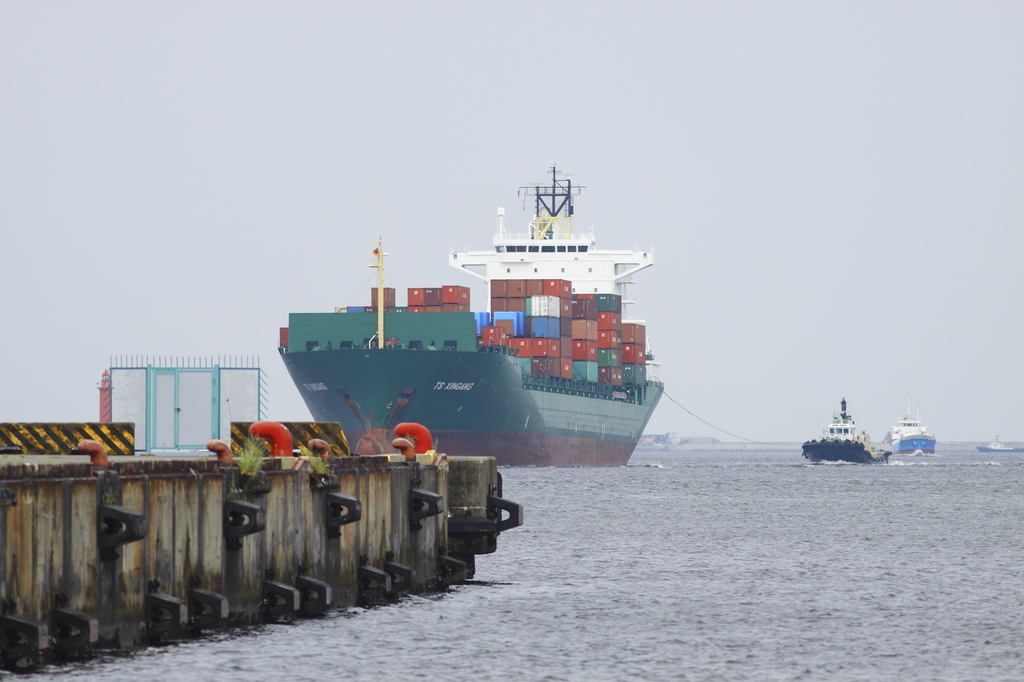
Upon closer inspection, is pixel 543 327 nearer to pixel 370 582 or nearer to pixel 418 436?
pixel 418 436

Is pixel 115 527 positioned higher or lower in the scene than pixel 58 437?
lower

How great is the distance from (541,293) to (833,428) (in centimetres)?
3658

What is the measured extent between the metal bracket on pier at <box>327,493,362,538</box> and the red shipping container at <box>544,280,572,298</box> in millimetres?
70160

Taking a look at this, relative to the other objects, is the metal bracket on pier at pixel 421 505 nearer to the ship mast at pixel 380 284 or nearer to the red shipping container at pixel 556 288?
the ship mast at pixel 380 284

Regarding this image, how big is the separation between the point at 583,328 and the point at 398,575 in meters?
71.9

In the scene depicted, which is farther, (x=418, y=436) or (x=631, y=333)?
(x=631, y=333)

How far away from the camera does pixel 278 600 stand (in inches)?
701

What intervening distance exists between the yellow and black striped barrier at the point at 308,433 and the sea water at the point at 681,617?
2770mm

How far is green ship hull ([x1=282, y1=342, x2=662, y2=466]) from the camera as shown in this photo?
253 feet

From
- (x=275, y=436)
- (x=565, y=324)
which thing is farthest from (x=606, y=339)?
(x=275, y=436)

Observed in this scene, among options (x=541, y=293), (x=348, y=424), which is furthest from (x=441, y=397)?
(x=541, y=293)

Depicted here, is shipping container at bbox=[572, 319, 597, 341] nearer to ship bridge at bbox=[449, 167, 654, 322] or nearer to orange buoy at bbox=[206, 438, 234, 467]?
ship bridge at bbox=[449, 167, 654, 322]

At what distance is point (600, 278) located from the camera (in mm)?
102562

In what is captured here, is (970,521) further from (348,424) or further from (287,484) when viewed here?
(348,424)
